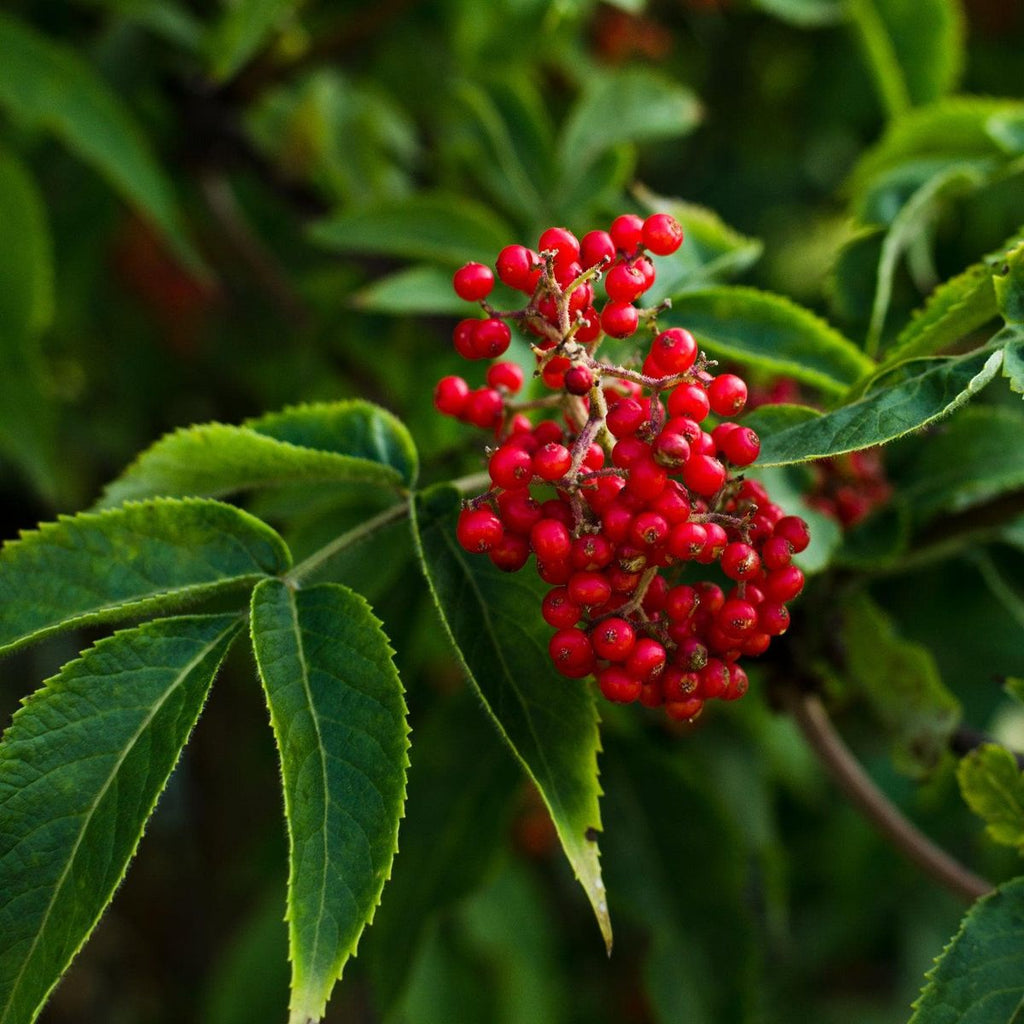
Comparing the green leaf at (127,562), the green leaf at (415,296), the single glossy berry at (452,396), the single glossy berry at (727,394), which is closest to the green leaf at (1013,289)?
the single glossy berry at (727,394)

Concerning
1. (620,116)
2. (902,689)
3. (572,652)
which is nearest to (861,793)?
(902,689)

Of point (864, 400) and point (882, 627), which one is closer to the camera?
point (864, 400)

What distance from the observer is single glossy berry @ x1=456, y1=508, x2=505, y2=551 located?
4.29ft

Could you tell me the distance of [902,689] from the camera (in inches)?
72.1

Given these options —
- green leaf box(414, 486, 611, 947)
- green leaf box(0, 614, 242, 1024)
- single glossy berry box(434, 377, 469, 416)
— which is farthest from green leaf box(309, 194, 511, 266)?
green leaf box(0, 614, 242, 1024)

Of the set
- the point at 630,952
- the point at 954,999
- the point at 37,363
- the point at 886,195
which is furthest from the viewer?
the point at 630,952

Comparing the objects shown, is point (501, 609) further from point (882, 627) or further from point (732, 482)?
point (882, 627)

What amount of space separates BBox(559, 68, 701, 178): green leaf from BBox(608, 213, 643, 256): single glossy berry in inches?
45.2

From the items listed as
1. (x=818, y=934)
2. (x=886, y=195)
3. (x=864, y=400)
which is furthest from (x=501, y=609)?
(x=818, y=934)

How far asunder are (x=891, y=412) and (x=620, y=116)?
1.53 m

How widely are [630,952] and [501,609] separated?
2063 mm

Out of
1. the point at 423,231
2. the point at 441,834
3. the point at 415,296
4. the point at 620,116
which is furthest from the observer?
the point at 620,116

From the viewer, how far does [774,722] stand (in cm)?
293

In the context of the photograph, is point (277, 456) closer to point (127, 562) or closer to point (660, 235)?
point (127, 562)
